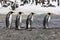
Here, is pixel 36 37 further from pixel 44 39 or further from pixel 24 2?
pixel 24 2

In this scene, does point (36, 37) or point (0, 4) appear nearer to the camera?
point (36, 37)

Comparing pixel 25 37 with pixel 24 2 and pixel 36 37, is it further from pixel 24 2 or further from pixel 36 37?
pixel 24 2

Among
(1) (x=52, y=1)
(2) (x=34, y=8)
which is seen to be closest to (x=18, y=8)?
(2) (x=34, y=8)

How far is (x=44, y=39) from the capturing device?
14.4m

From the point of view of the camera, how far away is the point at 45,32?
1634cm

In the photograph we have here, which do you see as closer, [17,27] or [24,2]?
[17,27]

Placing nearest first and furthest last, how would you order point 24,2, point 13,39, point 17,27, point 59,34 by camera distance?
point 13,39, point 59,34, point 17,27, point 24,2

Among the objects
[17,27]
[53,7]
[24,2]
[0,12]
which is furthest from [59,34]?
[24,2]

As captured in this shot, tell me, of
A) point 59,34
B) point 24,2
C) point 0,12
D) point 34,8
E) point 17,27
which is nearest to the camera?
point 59,34

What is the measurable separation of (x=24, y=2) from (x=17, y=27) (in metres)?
17.4

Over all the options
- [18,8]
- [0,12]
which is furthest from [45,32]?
[18,8]

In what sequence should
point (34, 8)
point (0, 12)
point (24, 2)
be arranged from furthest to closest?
1. point (24, 2)
2. point (34, 8)
3. point (0, 12)

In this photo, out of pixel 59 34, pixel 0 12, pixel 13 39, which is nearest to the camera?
pixel 13 39

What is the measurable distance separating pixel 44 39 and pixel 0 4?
1942cm
